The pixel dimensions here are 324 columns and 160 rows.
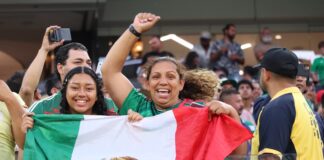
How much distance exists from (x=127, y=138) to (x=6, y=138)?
92 centimetres

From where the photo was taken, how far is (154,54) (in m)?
13.3

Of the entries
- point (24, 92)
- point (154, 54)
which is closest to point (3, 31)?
point (154, 54)

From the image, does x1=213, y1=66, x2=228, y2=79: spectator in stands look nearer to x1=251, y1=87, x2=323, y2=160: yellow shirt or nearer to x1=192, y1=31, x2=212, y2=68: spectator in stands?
x1=192, y1=31, x2=212, y2=68: spectator in stands

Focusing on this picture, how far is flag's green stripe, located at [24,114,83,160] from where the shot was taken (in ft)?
19.0

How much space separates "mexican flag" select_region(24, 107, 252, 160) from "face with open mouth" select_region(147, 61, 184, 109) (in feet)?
0.44

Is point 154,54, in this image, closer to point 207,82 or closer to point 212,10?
point 212,10

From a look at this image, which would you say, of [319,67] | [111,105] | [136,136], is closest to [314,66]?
[319,67]

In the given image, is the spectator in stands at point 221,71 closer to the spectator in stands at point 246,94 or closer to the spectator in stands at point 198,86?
the spectator in stands at point 246,94

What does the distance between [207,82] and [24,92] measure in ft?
→ 5.76

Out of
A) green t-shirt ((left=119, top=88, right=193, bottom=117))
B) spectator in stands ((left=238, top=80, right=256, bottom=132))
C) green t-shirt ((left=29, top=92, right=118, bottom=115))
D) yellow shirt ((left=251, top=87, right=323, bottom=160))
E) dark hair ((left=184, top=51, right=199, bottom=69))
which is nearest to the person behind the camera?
yellow shirt ((left=251, top=87, right=323, bottom=160))

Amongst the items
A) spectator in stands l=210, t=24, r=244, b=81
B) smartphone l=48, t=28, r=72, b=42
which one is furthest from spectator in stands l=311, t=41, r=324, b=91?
smartphone l=48, t=28, r=72, b=42

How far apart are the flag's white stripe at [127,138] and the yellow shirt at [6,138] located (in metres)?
0.51

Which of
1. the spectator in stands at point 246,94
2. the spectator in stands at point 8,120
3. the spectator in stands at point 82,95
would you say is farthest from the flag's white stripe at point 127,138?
the spectator in stands at point 246,94

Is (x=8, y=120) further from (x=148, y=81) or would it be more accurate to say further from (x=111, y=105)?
(x=148, y=81)
